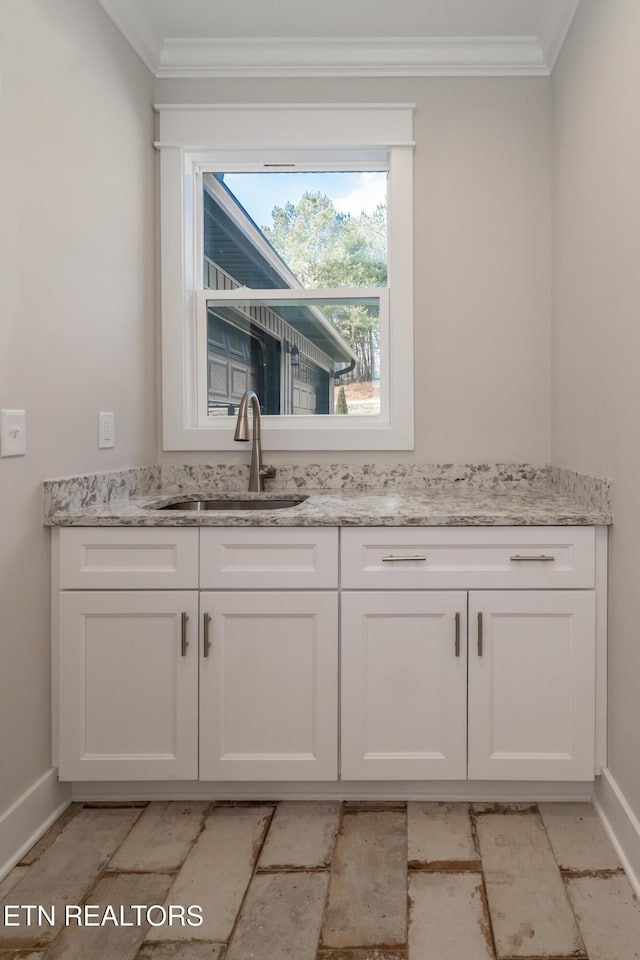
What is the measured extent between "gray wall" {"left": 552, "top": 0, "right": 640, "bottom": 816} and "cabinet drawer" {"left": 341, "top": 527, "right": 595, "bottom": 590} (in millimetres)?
118

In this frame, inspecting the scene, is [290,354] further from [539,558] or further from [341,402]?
[539,558]

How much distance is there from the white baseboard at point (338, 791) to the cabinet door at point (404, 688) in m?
0.08

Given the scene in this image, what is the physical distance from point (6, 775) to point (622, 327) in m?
1.97

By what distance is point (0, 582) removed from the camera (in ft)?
5.45

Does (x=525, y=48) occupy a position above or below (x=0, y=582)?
above

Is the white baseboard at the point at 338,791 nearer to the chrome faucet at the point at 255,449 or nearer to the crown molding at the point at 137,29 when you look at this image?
the chrome faucet at the point at 255,449

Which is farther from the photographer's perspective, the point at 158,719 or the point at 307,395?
the point at 307,395

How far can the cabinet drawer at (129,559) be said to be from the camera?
6.23 ft

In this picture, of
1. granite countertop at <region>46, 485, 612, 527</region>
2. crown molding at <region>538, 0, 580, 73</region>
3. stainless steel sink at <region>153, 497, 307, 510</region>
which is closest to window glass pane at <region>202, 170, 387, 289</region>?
crown molding at <region>538, 0, 580, 73</region>

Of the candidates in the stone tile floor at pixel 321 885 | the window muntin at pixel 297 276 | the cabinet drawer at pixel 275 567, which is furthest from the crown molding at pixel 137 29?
the stone tile floor at pixel 321 885

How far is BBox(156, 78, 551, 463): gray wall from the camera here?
250cm

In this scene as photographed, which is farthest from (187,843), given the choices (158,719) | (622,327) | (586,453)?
(622,327)

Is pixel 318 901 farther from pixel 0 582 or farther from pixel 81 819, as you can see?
pixel 0 582

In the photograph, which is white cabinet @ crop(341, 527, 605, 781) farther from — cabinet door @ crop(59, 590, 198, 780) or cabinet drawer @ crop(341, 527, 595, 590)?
cabinet door @ crop(59, 590, 198, 780)
